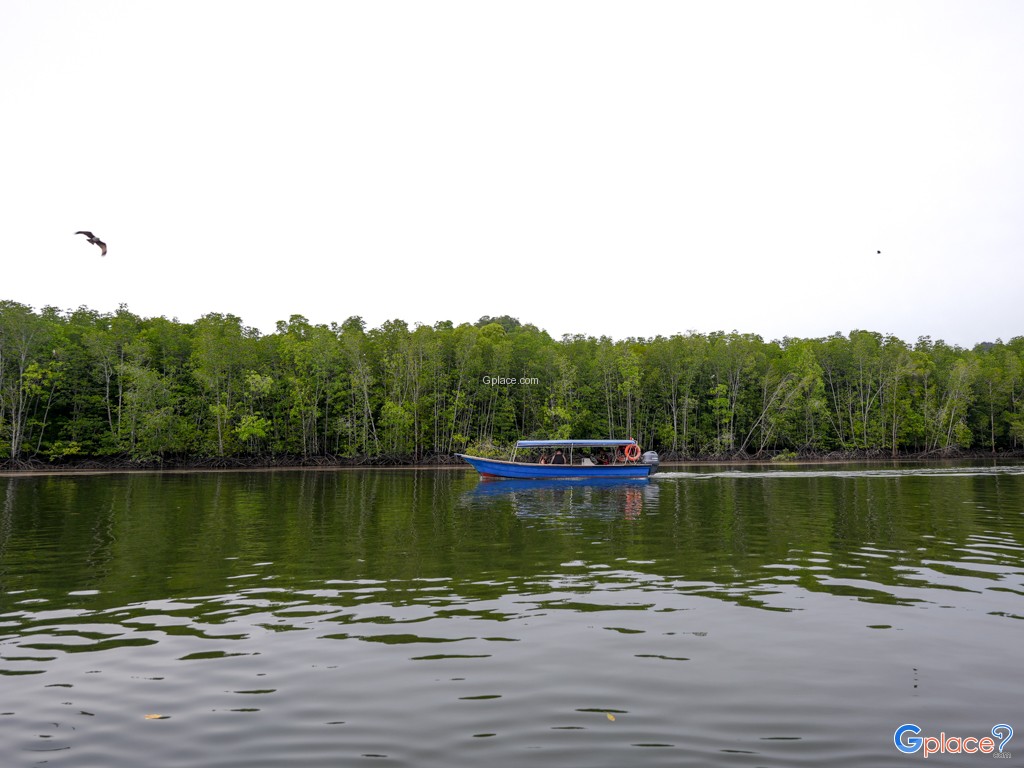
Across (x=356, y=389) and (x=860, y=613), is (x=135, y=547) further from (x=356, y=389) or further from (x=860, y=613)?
(x=356, y=389)

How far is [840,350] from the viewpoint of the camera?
88.8m

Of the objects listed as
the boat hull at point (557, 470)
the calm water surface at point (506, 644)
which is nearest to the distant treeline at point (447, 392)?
the boat hull at point (557, 470)

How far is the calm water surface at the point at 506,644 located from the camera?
20.8 ft

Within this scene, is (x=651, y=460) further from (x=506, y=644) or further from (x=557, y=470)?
(x=506, y=644)

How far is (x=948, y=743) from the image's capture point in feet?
20.9

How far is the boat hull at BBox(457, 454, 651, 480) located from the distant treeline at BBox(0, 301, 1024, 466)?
21.8 metres

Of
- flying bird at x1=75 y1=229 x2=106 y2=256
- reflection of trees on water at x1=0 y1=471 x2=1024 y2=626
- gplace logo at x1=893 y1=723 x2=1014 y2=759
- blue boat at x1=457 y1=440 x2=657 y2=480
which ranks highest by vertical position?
flying bird at x1=75 y1=229 x2=106 y2=256

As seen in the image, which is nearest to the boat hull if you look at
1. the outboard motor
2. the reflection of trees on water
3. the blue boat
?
the blue boat

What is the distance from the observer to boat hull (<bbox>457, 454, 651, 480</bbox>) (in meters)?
43.0

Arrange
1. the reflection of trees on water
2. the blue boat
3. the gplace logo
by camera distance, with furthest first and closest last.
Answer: the blue boat
the reflection of trees on water
the gplace logo

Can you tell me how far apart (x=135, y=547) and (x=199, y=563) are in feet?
10.9

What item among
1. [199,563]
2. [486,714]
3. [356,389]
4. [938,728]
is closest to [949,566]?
[938,728]

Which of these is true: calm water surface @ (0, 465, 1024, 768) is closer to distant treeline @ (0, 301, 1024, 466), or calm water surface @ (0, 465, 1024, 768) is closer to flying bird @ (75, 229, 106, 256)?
flying bird @ (75, 229, 106, 256)

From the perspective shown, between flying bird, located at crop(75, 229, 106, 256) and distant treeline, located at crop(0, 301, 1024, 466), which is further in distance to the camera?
distant treeline, located at crop(0, 301, 1024, 466)
